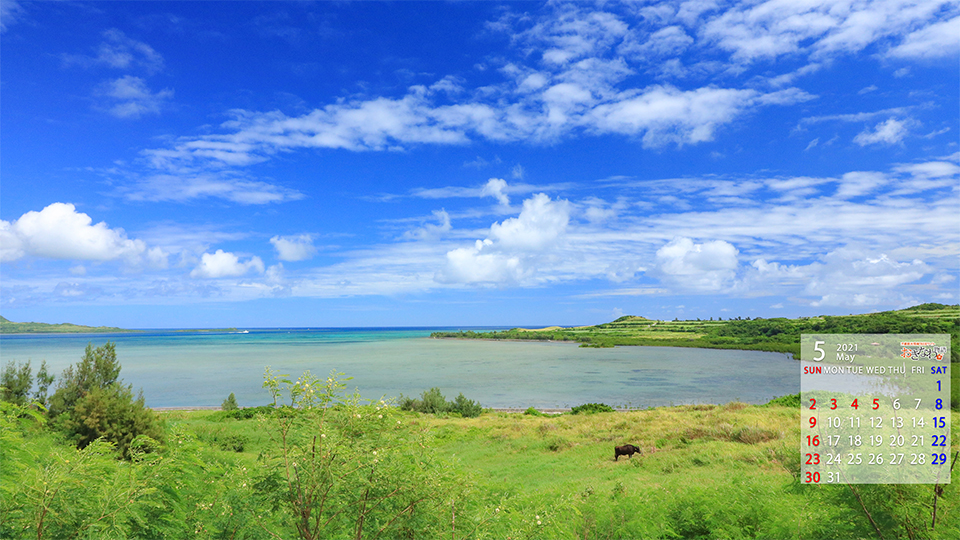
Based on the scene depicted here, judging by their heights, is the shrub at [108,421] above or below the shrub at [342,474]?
below

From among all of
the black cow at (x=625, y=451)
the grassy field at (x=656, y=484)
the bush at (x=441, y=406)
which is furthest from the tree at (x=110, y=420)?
the bush at (x=441, y=406)

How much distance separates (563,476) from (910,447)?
1176 cm

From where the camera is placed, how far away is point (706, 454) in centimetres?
1652

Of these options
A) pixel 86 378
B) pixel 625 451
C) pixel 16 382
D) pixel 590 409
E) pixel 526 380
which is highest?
pixel 86 378

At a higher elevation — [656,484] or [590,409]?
[656,484]

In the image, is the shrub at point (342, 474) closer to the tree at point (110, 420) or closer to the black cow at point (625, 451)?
the tree at point (110, 420)

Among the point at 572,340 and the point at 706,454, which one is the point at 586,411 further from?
the point at 572,340

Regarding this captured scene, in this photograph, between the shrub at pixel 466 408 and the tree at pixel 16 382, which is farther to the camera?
the shrub at pixel 466 408

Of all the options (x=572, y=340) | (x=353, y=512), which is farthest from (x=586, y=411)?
(x=572, y=340)

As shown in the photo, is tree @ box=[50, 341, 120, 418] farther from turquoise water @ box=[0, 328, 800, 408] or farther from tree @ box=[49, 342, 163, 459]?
turquoise water @ box=[0, 328, 800, 408]

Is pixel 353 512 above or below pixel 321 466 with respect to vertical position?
below

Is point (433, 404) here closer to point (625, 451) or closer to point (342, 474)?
point (625, 451)
